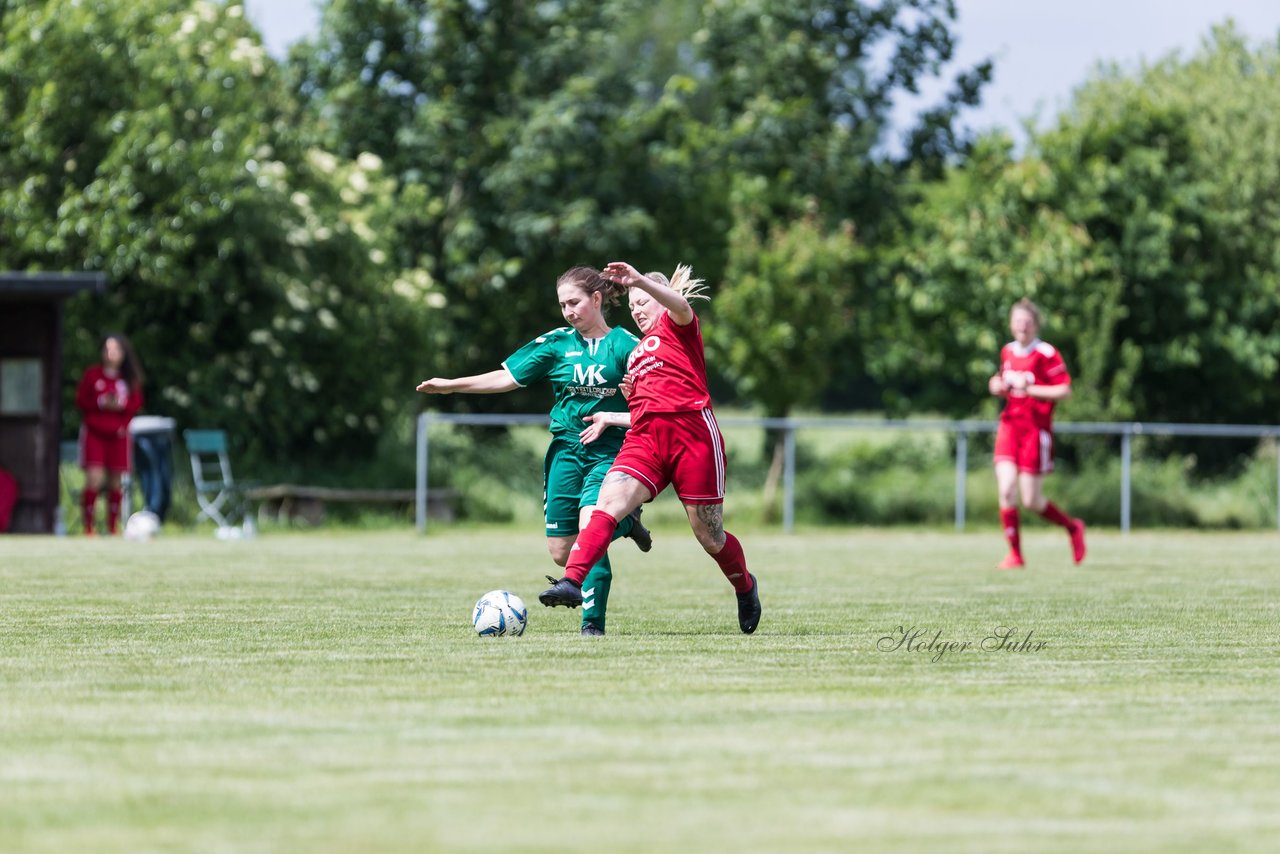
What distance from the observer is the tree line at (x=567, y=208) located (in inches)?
966

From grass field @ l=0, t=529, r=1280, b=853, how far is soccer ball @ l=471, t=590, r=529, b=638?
91 mm

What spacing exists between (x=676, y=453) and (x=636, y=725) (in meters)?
3.28

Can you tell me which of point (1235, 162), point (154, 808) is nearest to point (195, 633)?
point (154, 808)

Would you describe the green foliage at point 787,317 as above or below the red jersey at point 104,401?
above

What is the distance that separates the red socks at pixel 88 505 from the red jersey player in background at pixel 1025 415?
9760mm

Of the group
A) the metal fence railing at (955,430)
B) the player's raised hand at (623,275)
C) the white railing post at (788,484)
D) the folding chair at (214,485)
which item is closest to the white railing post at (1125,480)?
the metal fence railing at (955,430)

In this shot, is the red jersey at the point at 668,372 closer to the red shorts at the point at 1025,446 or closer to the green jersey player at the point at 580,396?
the green jersey player at the point at 580,396

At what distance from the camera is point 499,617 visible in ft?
30.2

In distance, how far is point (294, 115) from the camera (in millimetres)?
30750

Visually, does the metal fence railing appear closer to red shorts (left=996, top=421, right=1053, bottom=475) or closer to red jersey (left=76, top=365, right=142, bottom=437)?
red jersey (left=76, top=365, right=142, bottom=437)

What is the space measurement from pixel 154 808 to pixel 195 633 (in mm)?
4749

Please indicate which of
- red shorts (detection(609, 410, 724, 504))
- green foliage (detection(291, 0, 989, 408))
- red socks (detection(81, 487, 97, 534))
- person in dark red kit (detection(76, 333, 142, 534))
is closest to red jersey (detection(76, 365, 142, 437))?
person in dark red kit (detection(76, 333, 142, 534))

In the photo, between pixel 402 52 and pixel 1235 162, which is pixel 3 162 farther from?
pixel 1235 162

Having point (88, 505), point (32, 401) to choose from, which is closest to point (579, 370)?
point (88, 505)
